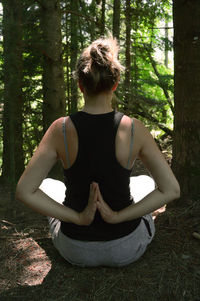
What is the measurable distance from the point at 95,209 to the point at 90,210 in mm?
40

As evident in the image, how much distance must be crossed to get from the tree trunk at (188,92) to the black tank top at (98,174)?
51.5 inches

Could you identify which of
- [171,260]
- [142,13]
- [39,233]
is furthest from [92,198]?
[142,13]

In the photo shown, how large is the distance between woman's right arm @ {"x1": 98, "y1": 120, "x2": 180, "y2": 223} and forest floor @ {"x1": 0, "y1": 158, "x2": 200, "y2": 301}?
0.52 meters

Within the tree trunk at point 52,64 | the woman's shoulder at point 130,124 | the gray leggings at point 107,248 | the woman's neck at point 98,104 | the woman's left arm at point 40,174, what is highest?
the tree trunk at point 52,64

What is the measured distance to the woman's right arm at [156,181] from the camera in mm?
2086

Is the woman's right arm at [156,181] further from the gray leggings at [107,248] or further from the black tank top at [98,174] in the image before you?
the gray leggings at [107,248]

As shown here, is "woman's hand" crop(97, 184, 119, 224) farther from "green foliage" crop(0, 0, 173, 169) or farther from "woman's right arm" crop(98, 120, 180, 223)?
"green foliage" crop(0, 0, 173, 169)

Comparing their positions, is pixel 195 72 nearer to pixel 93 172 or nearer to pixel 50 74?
pixel 93 172

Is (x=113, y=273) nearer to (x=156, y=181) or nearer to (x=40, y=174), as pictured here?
(x=156, y=181)

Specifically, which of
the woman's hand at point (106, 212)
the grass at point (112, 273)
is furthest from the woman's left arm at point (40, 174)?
the grass at point (112, 273)

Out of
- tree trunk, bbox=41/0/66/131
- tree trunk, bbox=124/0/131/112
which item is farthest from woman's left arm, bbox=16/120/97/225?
tree trunk, bbox=124/0/131/112

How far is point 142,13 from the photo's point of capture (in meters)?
9.04

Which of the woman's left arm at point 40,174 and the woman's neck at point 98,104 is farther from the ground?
the woman's neck at point 98,104

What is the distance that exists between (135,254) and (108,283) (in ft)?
1.13
